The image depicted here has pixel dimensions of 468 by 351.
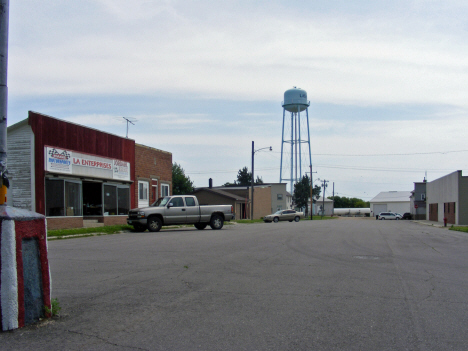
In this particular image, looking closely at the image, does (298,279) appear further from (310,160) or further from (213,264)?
(310,160)

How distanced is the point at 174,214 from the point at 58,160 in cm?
620

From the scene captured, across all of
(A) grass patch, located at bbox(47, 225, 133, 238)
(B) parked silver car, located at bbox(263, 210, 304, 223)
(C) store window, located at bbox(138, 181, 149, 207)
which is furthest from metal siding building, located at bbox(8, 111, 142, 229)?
(B) parked silver car, located at bbox(263, 210, 304, 223)

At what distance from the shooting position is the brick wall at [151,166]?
30297 millimetres

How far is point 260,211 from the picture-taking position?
228 feet

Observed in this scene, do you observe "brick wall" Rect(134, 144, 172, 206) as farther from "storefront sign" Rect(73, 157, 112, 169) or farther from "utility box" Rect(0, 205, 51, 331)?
"utility box" Rect(0, 205, 51, 331)

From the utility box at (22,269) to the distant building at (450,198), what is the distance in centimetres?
4455

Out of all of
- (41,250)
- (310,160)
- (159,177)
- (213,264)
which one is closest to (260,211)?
(310,160)

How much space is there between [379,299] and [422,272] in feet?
10.8

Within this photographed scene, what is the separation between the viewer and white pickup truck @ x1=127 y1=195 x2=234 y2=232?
23250 millimetres

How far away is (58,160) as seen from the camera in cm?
2258

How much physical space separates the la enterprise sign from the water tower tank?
115 ft

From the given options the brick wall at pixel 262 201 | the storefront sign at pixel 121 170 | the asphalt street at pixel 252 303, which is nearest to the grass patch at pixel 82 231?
the storefront sign at pixel 121 170

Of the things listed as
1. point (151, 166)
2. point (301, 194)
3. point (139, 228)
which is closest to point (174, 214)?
point (139, 228)

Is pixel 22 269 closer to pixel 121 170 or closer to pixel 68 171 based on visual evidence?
pixel 68 171
